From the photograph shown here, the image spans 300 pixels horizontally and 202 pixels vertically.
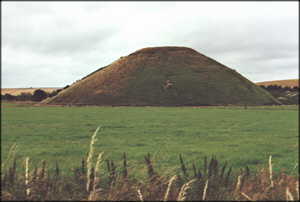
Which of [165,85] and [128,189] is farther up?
[165,85]

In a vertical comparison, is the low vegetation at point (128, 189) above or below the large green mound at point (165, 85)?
below

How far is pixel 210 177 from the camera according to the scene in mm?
5656

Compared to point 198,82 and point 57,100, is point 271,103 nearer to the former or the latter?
point 198,82

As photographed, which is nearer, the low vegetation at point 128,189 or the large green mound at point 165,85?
the low vegetation at point 128,189

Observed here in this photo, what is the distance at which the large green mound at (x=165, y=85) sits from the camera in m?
80.2

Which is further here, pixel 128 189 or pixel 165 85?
pixel 165 85

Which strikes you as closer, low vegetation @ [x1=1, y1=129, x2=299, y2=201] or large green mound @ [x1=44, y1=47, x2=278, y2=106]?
low vegetation @ [x1=1, y1=129, x2=299, y2=201]

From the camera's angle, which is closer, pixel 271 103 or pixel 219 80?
pixel 271 103

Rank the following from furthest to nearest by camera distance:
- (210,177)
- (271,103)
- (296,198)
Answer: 1. (271,103)
2. (210,177)
3. (296,198)

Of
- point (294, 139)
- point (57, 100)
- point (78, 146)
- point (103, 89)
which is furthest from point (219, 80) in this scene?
point (78, 146)

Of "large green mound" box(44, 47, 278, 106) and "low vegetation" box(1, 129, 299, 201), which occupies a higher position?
"large green mound" box(44, 47, 278, 106)

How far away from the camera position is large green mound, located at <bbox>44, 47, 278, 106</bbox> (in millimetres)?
80250

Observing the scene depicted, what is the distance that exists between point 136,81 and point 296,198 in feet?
276

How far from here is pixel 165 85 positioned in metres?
86.6
